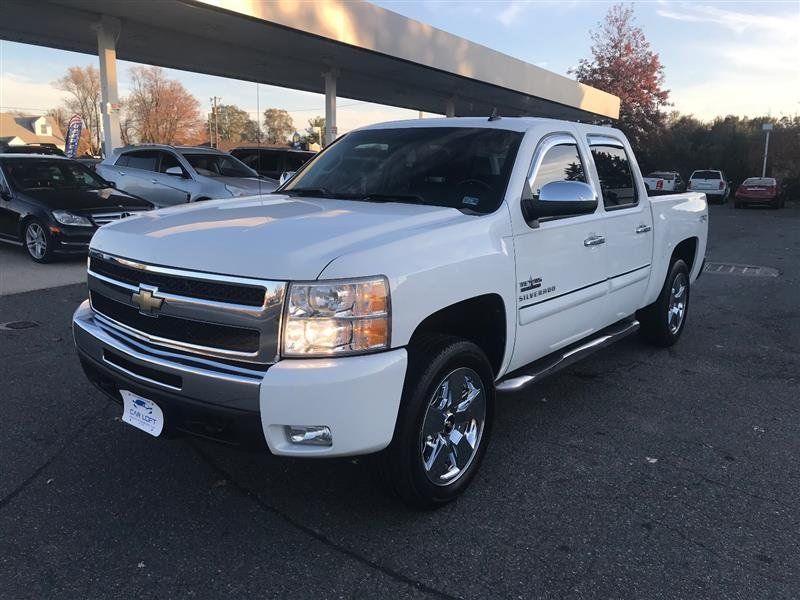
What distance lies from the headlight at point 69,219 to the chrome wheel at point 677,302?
25.6 feet

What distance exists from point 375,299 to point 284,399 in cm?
55

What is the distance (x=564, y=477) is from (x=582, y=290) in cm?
125

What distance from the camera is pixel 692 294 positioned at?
348 inches

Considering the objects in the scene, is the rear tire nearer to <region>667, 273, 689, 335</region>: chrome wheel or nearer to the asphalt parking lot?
<region>667, 273, 689, 335</region>: chrome wheel

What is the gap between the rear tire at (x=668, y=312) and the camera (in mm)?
5832

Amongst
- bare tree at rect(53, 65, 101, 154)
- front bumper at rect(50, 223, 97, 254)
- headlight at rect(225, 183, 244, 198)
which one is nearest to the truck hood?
front bumper at rect(50, 223, 97, 254)

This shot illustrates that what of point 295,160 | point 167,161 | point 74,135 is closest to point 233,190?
point 167,161

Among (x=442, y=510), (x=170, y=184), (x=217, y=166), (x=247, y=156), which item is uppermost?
(x=247, y=156)

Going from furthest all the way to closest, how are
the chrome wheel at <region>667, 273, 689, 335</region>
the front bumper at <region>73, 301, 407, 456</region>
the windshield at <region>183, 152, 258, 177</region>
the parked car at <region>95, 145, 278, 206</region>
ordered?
1. the windshield at <region>183, 152, 258, 177</region>
2. the parked car at <region>95, 145, 278, 206</region>
3. the chrome wheel at <region>667, 273, 689, 335</region>
4. the front bumper at <region>73, 301, 407, 456</region>

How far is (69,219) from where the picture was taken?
9.35 meters

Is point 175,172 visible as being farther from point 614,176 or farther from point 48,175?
point 614,176

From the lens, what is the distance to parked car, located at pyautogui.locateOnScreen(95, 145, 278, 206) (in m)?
12.5

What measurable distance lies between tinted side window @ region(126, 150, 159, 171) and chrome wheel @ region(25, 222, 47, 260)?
3945 mm

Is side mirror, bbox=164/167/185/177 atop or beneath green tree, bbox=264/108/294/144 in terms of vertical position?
beneath
